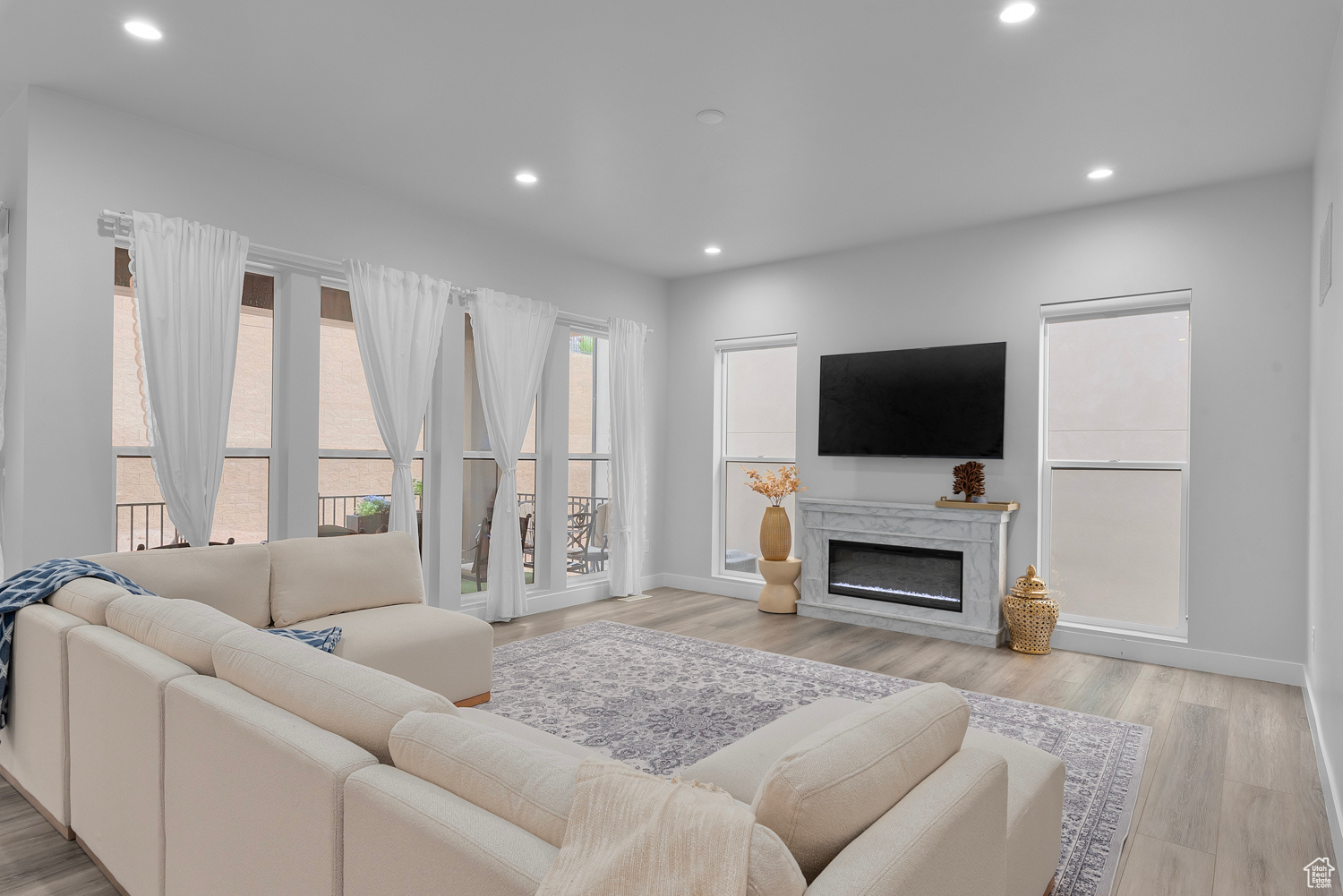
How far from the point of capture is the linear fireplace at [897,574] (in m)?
5.19

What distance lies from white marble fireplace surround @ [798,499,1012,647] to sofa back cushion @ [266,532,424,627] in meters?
3.10

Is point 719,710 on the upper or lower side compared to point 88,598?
lower

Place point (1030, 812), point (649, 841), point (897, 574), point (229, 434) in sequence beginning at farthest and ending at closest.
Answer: point (897, 574) → point (229, 434) → point (1030, 812) → point (649, 841)

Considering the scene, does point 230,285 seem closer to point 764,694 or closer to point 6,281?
point 6,281

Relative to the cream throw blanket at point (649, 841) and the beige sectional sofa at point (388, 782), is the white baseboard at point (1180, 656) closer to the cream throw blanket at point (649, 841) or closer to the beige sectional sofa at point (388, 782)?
the beige sectional sofa at point (388, 782)

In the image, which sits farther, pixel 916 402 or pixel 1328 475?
pixel 916 402

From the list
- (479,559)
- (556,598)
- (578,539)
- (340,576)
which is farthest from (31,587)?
(578,539)

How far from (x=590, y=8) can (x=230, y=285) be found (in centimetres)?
249

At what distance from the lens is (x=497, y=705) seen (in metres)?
3.56

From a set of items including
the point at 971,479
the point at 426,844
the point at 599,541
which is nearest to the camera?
the point at 426,844

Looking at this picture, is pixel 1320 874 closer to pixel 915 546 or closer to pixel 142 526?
pixel 915 546

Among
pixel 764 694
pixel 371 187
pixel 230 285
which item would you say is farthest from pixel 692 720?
pixel 371 187

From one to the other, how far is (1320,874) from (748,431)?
15.6 ft

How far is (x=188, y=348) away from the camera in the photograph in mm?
3730
